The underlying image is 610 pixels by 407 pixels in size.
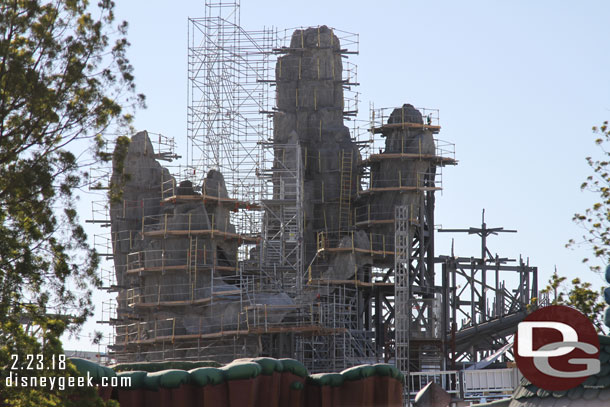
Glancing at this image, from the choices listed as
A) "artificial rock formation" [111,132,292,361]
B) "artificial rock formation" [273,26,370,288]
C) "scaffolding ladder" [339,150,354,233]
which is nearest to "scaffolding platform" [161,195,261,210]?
"artificial rock formation" [111,132,292,361]

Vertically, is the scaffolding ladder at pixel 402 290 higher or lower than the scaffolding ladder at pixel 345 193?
lower

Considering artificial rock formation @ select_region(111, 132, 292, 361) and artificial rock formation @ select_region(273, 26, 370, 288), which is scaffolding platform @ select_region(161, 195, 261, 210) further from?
artificial rock formation @ select_region(273, 26, 370, 288)

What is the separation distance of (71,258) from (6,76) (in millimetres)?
3976

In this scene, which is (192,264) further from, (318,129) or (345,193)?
(318,129)

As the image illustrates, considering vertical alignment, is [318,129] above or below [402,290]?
above

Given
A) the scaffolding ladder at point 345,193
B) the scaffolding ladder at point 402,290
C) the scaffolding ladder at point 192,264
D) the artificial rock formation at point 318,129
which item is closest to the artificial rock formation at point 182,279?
the scaffolding ladder at point 192,264

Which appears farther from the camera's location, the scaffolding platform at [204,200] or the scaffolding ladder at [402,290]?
the scaffolding platform at [204,200]

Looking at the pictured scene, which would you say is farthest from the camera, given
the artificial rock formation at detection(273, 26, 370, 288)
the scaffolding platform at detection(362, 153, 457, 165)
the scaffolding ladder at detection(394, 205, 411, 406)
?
the artificial rock formation at detection(273, 26, 370, 288)

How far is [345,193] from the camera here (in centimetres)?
7456

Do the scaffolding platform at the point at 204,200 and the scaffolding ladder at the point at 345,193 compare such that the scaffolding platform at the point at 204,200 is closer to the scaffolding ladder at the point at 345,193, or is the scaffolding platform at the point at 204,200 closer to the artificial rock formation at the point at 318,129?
the artificial rock formation at the point at 318,129

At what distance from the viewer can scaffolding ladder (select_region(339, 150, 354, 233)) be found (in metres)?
74.1

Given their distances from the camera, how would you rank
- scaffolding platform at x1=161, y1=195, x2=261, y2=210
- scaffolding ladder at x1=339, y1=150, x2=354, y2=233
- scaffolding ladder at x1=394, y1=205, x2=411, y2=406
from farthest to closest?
scaffolding ladder at x1=339, y1=150, x2=354, y2=233
scaffolding platform at x1=161, y1=195, x2=261, y2=210
scaffolding ladder at x1=394, y1=205, x2=411, y2=406

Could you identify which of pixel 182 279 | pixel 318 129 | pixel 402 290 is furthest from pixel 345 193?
pixel 182 279

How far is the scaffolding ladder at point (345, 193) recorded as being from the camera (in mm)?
74062
